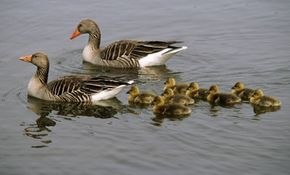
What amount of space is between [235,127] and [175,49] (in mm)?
4272

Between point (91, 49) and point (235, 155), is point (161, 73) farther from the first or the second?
point (235, 155)

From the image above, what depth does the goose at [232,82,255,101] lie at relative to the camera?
39.8 feet

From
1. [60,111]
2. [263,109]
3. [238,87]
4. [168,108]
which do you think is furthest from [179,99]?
[60,111]

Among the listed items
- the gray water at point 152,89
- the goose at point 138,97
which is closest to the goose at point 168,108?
the gray water at point 152,89

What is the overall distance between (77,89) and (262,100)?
11.1ft

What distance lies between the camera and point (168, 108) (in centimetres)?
1161

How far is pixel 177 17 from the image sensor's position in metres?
18.0

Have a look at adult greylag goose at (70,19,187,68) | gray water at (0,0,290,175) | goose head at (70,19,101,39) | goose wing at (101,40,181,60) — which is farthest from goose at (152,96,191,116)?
goose head at (70,19,101,39)

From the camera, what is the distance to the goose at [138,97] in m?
12.2

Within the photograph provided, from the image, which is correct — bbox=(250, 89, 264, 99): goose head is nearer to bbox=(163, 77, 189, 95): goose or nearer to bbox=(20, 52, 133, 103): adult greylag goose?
bbox=(163, 77, 189, 95): goose

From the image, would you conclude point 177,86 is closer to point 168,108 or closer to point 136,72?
point 168,108

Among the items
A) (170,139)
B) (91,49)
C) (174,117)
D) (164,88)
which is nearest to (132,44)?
(91,49)

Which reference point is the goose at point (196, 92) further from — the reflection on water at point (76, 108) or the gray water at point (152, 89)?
the reflection on water at point (76, 108)

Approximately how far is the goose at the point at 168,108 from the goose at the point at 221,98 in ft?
1.96
